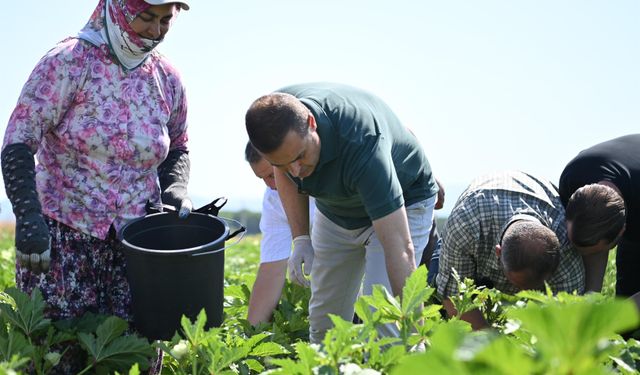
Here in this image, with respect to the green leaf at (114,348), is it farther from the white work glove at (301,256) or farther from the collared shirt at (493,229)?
the collared shirt at (493,229)

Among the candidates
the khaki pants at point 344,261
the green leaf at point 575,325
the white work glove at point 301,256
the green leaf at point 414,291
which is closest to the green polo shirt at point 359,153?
the khaki pants at point 344,261

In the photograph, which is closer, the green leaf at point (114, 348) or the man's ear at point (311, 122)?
the green leaf at point (114, 348)

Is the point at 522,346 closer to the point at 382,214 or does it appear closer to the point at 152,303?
the point at 382,214

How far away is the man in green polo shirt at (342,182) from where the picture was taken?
8.73ft

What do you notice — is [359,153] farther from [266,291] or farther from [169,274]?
[266,291]

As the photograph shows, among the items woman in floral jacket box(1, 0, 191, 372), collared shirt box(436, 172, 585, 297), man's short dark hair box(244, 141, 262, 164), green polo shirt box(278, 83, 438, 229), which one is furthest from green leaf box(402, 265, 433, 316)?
man's short dark hair box(244, 141, 262, 164)

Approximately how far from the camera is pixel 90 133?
2.79 meters

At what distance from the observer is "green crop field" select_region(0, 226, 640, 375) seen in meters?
0.90

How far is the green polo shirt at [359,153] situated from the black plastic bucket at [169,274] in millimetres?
452

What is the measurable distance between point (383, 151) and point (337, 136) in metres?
0.17

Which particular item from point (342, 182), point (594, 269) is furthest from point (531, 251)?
point (342, 182)

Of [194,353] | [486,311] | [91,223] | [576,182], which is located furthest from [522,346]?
[576,182]

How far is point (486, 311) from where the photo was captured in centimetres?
315

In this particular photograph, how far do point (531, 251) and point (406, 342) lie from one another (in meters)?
1.38
